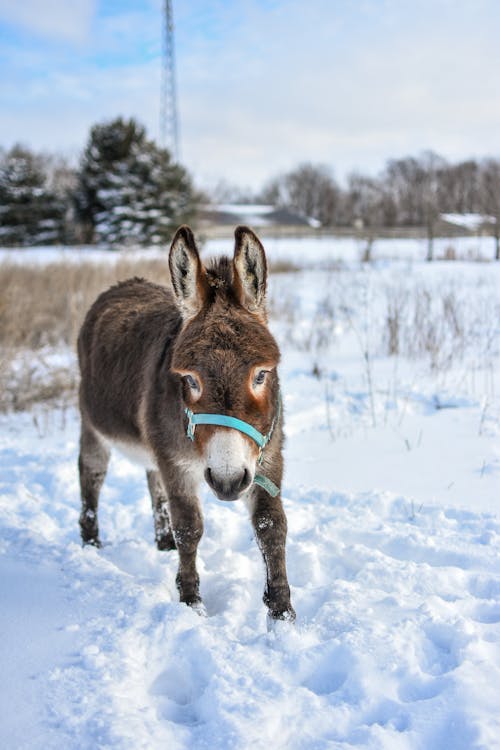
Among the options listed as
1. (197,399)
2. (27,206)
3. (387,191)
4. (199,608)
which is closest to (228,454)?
(197,399)

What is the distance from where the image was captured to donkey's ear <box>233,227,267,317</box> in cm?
249

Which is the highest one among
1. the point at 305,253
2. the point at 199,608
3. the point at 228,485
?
the point at 305,253

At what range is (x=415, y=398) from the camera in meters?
6.46

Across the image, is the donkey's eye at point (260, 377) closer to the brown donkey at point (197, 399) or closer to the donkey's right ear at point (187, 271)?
the brown donkey at point (197, 399)

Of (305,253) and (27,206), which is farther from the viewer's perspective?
(27,206)

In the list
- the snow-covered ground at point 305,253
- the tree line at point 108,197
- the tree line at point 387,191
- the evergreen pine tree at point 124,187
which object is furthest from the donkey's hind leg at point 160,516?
the tree line at point 387,191

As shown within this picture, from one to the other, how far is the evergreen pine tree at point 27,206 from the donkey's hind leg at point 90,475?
93.7 feet

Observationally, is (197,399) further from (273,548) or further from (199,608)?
(199,608)

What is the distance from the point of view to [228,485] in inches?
83.7

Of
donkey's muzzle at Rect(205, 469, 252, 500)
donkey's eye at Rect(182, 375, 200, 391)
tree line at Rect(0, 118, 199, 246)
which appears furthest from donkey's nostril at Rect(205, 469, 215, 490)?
tree line at Rect(0, 118, 199, 246)

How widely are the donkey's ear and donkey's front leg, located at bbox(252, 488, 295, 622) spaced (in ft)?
3.24

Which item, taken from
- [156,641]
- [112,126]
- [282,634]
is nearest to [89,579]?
[156,641]

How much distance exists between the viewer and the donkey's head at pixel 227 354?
7.17 feet

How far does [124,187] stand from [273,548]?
96.8 feet
